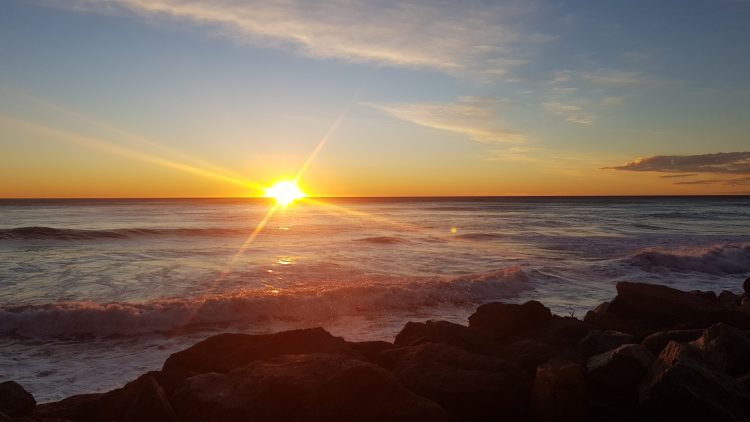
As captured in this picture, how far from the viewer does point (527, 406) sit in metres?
4.79

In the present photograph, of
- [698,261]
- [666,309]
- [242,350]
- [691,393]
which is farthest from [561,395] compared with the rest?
[698,261]

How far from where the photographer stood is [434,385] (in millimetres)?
4801

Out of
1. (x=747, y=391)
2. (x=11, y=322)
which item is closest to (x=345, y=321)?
(x=11, y=322)

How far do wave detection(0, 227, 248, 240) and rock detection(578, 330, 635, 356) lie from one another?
31323 millimetres

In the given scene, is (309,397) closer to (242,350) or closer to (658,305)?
(242,350)

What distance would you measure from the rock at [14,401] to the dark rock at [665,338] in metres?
6.64

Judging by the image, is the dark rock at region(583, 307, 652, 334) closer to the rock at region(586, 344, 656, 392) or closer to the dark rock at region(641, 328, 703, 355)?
the dark rock at region(641, 328, 703, 355)

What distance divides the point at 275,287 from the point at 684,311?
1072cm

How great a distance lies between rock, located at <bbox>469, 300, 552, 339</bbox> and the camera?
7.55 m

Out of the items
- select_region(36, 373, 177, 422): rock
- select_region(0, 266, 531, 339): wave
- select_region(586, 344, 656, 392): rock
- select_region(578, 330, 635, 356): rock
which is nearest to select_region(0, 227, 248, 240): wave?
select_region(0, 266, 531, 339): wave

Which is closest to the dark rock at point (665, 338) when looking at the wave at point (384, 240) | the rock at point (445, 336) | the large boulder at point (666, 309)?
the large boulder at point (666, 309)

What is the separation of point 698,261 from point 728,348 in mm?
19050

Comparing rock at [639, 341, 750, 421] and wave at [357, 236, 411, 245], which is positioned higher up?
rock at [639, 341, 750, 421]

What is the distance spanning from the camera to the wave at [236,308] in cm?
1086
